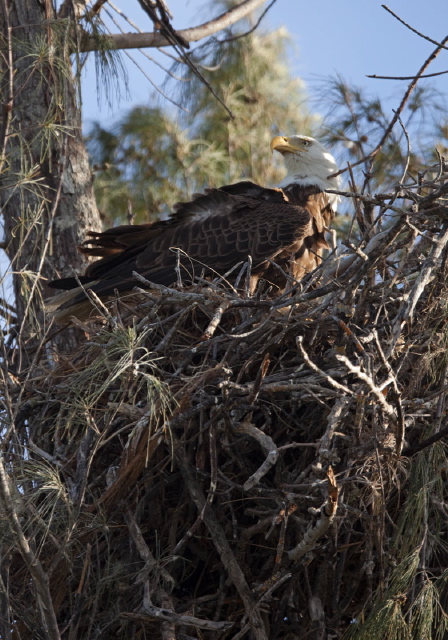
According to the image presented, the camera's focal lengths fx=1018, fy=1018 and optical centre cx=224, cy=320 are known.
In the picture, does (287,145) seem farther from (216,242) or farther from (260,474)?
(260,474)

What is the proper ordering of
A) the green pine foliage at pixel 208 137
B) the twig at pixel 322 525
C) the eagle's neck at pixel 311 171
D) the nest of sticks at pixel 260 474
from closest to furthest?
the twig at pixel 322 525 → the nest of sticks at pixel 260 474 → the eagle's neck at pixel 311 171 → the green pine foliage at pixel 208 137

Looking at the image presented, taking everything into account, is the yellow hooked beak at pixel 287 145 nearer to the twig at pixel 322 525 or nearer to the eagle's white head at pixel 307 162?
the eagle's white head at pixel 307 162

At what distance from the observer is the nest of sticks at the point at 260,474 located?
3457 mm

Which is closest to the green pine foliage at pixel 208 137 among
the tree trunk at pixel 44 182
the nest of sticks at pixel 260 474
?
the tree trunk at pixel 44 182

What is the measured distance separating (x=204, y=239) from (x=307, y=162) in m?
1.03

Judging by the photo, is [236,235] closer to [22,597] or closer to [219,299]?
[219,299]

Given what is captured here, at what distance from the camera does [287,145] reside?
6.02 meters

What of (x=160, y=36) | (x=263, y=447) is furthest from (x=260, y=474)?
(x=160, y=36)

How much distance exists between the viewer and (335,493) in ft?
10.2

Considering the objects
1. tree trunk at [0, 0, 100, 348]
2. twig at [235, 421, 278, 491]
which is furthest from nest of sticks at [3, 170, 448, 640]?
tree trunk at [0, 0, 100, 348]

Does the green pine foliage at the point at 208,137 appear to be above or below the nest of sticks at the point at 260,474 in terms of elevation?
above

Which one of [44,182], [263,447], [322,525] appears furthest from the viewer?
[44,182]

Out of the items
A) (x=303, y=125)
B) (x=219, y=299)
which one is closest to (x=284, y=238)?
(x=219, y=299)

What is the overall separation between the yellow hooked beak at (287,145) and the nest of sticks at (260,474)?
207 centimetres
